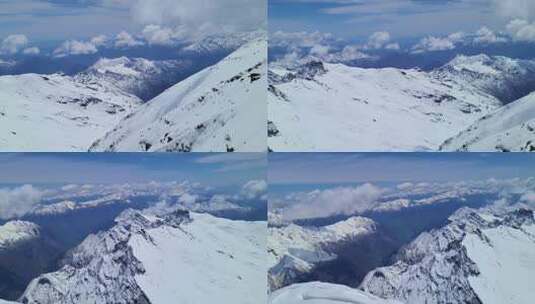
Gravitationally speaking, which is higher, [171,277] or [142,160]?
[142,160]

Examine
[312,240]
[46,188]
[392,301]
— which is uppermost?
[46,188]

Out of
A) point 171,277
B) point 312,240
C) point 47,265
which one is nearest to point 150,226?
point 171,277

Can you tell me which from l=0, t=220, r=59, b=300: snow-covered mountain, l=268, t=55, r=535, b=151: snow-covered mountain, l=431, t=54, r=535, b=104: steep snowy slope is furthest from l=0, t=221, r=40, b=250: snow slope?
l=431, t=54, r=535, b=104: steep snowy slope

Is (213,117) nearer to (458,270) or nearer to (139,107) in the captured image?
(139,107)

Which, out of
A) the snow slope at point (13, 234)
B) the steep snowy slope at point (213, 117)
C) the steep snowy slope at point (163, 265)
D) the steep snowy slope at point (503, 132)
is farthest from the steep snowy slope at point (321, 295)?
the snow slope at point (13, 234)

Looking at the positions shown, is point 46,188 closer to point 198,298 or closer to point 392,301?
point 198,298

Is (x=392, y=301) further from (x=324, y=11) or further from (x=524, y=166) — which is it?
(x=324, y=11)
